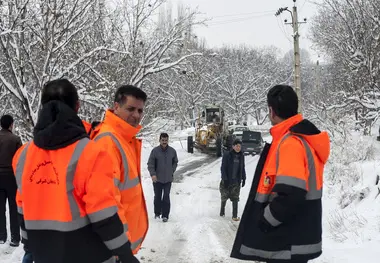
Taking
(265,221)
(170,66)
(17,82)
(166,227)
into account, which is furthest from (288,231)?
(170,66)

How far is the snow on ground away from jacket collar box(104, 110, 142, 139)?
139 inches

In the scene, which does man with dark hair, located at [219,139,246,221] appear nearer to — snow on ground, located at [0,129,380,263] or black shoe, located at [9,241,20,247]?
snow on ground, located at [0,129,380,263]

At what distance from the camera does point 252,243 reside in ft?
10.5

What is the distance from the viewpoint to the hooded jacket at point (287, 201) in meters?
2.99

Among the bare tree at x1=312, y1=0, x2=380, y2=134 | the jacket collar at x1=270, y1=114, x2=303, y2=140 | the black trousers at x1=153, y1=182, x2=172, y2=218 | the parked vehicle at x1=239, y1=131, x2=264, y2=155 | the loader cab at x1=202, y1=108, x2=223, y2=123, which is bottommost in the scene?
the parked vehicle at x1=239, y1=131, x2=264, y2=155

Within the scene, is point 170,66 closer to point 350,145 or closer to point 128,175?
point 350,145

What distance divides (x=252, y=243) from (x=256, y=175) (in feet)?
1.71

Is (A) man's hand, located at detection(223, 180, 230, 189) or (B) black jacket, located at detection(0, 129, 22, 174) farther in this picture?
(A) man's hand, located at detection(223, 180, 230, 189)

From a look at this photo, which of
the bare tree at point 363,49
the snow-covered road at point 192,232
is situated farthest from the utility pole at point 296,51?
the snow-covered road at point 192,232

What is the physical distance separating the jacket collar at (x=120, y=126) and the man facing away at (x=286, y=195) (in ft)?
3.42

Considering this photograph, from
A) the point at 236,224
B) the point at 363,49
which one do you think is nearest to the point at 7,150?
the point at 236,224

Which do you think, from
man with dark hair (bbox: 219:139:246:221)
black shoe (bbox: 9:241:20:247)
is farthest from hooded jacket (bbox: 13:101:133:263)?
man with dark hair (bbox: 219:139:246:221)

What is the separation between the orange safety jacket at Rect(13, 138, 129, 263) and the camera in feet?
8.32

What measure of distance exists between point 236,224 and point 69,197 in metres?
6.65
